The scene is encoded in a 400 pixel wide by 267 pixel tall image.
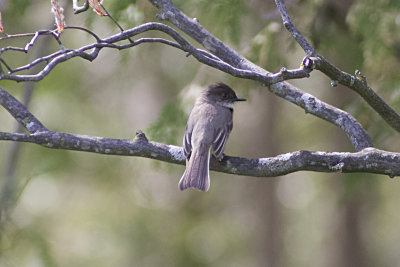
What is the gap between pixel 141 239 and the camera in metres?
11.0

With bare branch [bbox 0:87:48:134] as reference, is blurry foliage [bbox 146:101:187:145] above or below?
above

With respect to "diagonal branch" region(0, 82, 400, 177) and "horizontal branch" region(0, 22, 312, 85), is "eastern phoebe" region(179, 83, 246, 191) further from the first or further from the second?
"horizontal branch" region(0, 22, 312, 85)

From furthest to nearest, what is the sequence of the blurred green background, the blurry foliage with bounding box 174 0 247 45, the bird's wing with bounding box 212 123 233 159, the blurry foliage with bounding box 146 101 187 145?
the blurred green background
the blurry foliage with bounding box 146 101 187 145
the blurry foliage with bounding box 174 0 247 45
the bird's wing with bounding box 212 123 233 159

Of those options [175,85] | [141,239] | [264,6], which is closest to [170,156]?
[264,6]

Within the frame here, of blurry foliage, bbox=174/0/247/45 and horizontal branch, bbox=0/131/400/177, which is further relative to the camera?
blurry foliage, bbox=174/0/247/45

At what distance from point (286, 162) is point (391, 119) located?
90cm

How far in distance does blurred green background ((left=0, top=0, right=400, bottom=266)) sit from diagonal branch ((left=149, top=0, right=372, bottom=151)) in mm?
1386

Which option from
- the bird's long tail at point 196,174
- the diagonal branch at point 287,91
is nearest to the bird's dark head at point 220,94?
the bird's long tail at point 196,174

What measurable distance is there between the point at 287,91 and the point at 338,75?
2.40 ft

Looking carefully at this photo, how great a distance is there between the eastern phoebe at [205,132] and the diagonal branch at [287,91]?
744 millimetres

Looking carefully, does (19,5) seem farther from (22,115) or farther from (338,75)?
(338,75)

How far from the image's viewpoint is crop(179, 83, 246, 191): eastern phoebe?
14.8ft

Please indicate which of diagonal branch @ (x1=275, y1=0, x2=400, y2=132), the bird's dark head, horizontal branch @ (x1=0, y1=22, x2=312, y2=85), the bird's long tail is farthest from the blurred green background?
horizontal branch @ (x1=0, y1=22, x2=312, y2=85)

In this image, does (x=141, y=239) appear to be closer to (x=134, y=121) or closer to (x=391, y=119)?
(x=134, y=121)
